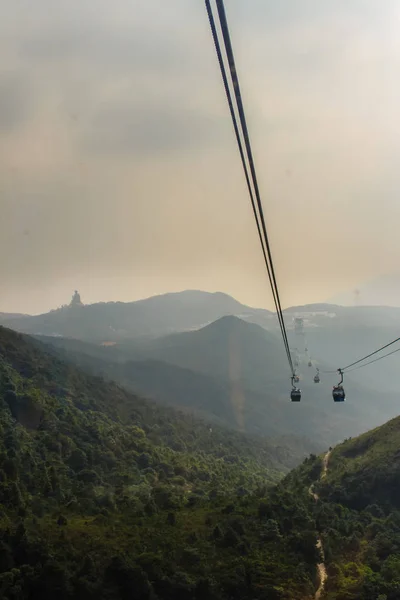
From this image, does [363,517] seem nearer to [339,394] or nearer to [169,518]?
[169,518]

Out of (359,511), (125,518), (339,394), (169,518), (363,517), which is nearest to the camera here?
(339,394)

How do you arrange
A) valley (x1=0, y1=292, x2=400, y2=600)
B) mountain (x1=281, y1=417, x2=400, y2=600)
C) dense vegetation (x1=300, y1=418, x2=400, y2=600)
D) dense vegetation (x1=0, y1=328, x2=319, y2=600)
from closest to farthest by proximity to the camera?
1. dense vegetation (x1=0, y1=328, x2=319, y2=600)
2. valley (x1=0, y1=292, x2=400, y2=600)
3. dense vegetation (x1=300, y1=418, x2=400, y2=600)
4. mountain (x1=281, y1=417, x2=400, y2=600)

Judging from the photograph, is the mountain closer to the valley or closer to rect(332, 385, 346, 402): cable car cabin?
the valley

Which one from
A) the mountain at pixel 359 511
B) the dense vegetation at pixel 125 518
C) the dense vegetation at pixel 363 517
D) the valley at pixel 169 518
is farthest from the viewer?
the mountain at pixel 359 511

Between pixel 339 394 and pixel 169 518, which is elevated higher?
pixel 339 394

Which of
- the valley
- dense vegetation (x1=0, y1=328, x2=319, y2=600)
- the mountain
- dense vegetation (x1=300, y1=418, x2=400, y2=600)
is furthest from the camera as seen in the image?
the mountain

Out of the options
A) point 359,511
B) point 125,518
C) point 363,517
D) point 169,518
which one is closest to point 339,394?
point 169,518

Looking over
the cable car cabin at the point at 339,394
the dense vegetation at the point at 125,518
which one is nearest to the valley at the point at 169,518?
the dense vegetation at the point at 125,518

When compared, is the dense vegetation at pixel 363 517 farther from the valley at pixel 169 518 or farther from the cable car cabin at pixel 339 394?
the cable car cabin at pixel 339 394

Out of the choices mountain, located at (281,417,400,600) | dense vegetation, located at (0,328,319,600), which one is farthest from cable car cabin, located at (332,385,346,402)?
dense vegetation, located at (0,328,319,600)
